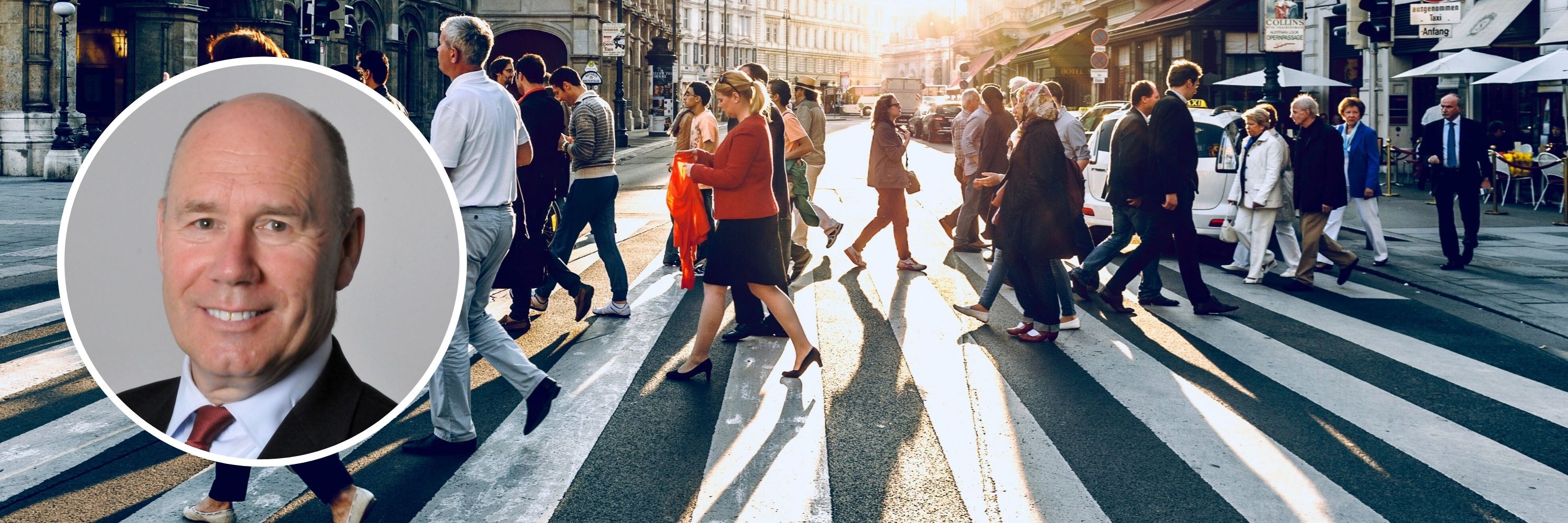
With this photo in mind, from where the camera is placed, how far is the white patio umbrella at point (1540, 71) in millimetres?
15258

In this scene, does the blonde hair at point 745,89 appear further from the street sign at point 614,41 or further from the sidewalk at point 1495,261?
the street sign at point 614,41

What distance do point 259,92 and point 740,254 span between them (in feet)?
15.5

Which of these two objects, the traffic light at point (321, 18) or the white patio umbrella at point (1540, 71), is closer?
the white patio umbrella at point (1540, 71)

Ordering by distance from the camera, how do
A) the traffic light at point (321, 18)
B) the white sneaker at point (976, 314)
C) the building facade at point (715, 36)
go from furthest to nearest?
the building facade at point (715, 36) → the traffic light at point (321, 18) → the white sneaker at point (976, 314)

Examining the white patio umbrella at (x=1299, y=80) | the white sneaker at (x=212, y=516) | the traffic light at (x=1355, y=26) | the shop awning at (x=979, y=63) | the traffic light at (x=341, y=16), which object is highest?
the shop awning at (x=979, y=63)

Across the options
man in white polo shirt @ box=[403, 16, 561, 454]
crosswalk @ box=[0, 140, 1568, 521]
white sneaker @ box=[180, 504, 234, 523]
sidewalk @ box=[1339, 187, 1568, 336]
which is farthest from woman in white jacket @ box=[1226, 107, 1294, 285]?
white sneaker @ box=[180, 504, 234, 523]

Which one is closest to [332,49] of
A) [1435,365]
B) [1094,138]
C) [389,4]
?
[389,4]

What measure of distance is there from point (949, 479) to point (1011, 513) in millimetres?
417

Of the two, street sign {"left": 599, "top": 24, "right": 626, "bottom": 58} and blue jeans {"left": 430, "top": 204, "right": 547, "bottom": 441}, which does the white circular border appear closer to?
blue jeans {"left": 430, "top": 204, "right": 547, "bottom": 441}

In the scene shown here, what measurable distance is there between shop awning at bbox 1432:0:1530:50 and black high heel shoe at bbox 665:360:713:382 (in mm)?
16344

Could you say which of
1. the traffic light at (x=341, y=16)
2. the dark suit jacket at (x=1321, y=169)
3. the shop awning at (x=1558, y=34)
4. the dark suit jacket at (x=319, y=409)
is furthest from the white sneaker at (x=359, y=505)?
the traffic light at (x=341, y=16)

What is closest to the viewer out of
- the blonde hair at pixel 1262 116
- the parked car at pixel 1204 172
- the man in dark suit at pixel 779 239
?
the man in dark suit at pixel 779 239

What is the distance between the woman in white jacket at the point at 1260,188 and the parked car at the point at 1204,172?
3.31ft

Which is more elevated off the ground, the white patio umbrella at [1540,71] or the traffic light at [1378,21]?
the traffic light at [1378,21]
